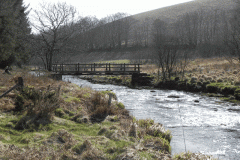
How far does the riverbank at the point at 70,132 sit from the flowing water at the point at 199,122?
3.32 feet

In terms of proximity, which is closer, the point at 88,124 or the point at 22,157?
the point at 22,157

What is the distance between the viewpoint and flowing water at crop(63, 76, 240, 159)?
287 inches

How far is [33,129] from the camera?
19.8 ft

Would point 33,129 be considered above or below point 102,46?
below

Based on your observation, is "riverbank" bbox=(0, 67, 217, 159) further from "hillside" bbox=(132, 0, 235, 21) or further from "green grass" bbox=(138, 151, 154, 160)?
"hillside" bbox=(132, 0, 235, 21)

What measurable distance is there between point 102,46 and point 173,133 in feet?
306

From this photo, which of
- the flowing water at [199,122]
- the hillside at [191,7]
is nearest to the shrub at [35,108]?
the flowing water at [199,122]

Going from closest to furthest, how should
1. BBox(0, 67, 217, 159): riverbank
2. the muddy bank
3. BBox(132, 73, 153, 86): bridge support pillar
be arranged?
BBox(0, 67, 217, 159): riverbank < the muddy bank < BBox(132, 73, 153, 86): bridge support pillar

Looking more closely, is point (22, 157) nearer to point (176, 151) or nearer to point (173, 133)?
point (176, 151)

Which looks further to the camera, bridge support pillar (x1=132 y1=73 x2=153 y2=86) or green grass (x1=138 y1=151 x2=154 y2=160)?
bridge support pillar (x1=132 y1=73 x2=153 y2=86)

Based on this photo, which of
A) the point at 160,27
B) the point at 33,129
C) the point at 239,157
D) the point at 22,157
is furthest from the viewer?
the point at 160,27

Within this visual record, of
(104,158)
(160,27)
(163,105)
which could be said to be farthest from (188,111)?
(160,27)

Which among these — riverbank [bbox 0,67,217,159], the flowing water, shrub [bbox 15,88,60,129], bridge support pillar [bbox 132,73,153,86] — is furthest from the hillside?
shrub [bbox 15,88,60,129]

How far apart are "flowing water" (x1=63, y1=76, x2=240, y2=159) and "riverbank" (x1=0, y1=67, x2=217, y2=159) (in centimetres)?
101
